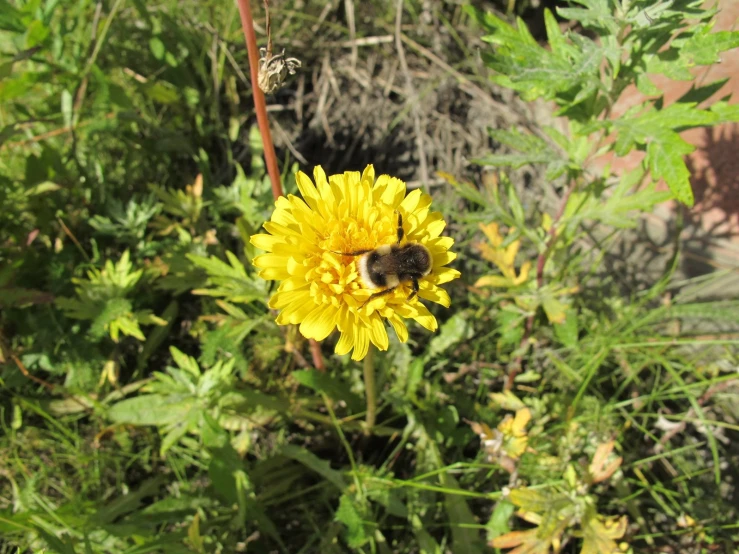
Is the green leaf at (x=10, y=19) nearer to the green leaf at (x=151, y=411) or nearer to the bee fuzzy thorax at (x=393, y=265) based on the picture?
the green leaf at (x=151, y=411)

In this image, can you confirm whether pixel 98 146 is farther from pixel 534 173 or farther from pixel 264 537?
pixel 534 173

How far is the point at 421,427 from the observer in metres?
2.96

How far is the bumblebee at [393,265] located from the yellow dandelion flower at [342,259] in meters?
0.02

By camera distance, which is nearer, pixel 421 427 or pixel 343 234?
pixel 343 234

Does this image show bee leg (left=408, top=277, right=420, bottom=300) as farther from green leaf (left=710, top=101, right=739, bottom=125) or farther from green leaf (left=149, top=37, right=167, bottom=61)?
green leaf (left=149, top=37, right=167, bottom=61)

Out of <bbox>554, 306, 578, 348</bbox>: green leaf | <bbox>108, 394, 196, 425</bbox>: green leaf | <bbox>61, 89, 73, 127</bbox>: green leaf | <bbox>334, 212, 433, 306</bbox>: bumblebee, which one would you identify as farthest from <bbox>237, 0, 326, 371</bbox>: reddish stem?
<bbox>61, 89, 73, 127</bbox>: green leaf

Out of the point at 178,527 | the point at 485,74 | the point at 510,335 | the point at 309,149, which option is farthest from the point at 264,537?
the point at 485,74

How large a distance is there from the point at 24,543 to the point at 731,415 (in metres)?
3.68

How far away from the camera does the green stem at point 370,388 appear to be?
2.38 metres

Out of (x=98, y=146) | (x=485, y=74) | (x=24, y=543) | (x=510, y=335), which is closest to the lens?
(x=24, y=543)

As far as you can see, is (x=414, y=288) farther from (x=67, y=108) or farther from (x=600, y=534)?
(x=67, y=108)

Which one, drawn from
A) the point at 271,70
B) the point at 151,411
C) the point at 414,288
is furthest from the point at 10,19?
the point at 414,288

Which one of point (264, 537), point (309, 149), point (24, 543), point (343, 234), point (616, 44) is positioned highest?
point (616, 44)

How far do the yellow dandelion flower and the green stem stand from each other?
33cm
